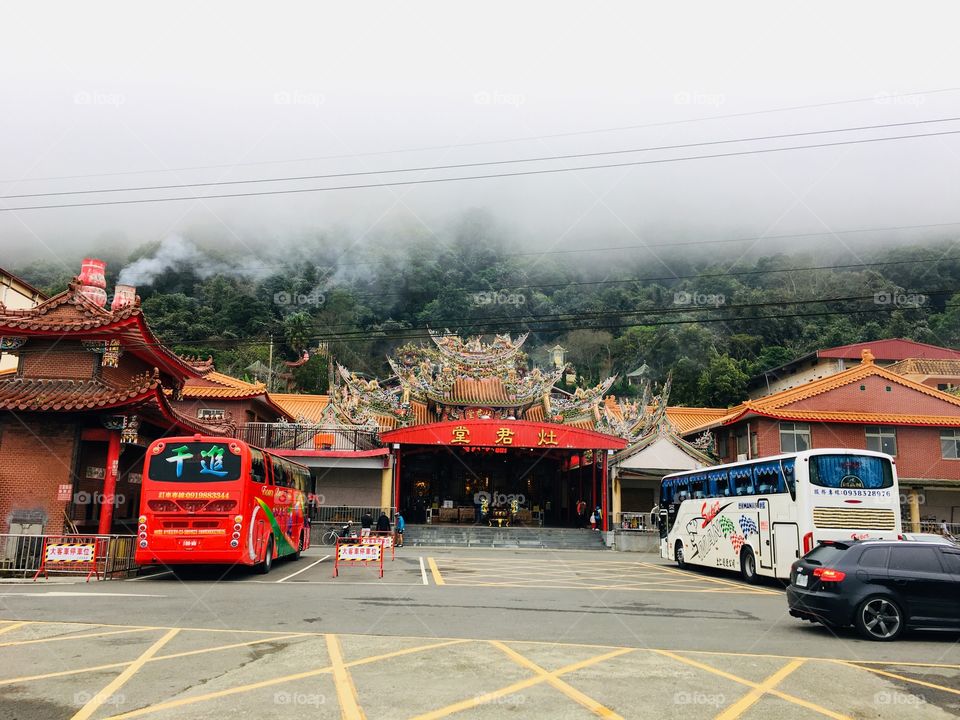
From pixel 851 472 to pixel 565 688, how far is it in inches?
468

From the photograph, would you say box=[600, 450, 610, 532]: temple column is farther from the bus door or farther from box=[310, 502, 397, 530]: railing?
the bus door

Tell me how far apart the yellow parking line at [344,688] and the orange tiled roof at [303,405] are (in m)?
32.5

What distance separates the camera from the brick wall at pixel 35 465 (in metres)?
17.8

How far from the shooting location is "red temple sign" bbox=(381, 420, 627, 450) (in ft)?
100

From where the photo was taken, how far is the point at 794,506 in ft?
52.1

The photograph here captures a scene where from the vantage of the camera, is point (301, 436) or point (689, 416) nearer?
point (301, 436)

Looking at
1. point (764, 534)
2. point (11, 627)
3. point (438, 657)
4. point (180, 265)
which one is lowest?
point (11, 627)

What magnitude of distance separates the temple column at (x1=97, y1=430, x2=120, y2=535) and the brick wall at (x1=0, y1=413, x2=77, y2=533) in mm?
894

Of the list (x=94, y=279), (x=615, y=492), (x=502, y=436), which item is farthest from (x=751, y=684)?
(x=615, y=492)

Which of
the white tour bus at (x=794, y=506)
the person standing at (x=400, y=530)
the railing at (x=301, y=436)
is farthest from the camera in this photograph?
the railing at (x=301, y=436)

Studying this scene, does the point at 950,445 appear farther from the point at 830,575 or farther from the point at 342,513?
→ the point at 830,575

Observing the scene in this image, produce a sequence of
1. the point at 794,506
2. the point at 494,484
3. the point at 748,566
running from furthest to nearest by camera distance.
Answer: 1. the point at 494,484
2. the point at 748,566
3. the point at 794,506

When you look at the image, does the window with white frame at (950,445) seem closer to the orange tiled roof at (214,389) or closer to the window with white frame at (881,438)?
the window with white frame at (881,438)

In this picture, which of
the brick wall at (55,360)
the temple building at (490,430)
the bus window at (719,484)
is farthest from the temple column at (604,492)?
the brick wall at (55,360)
